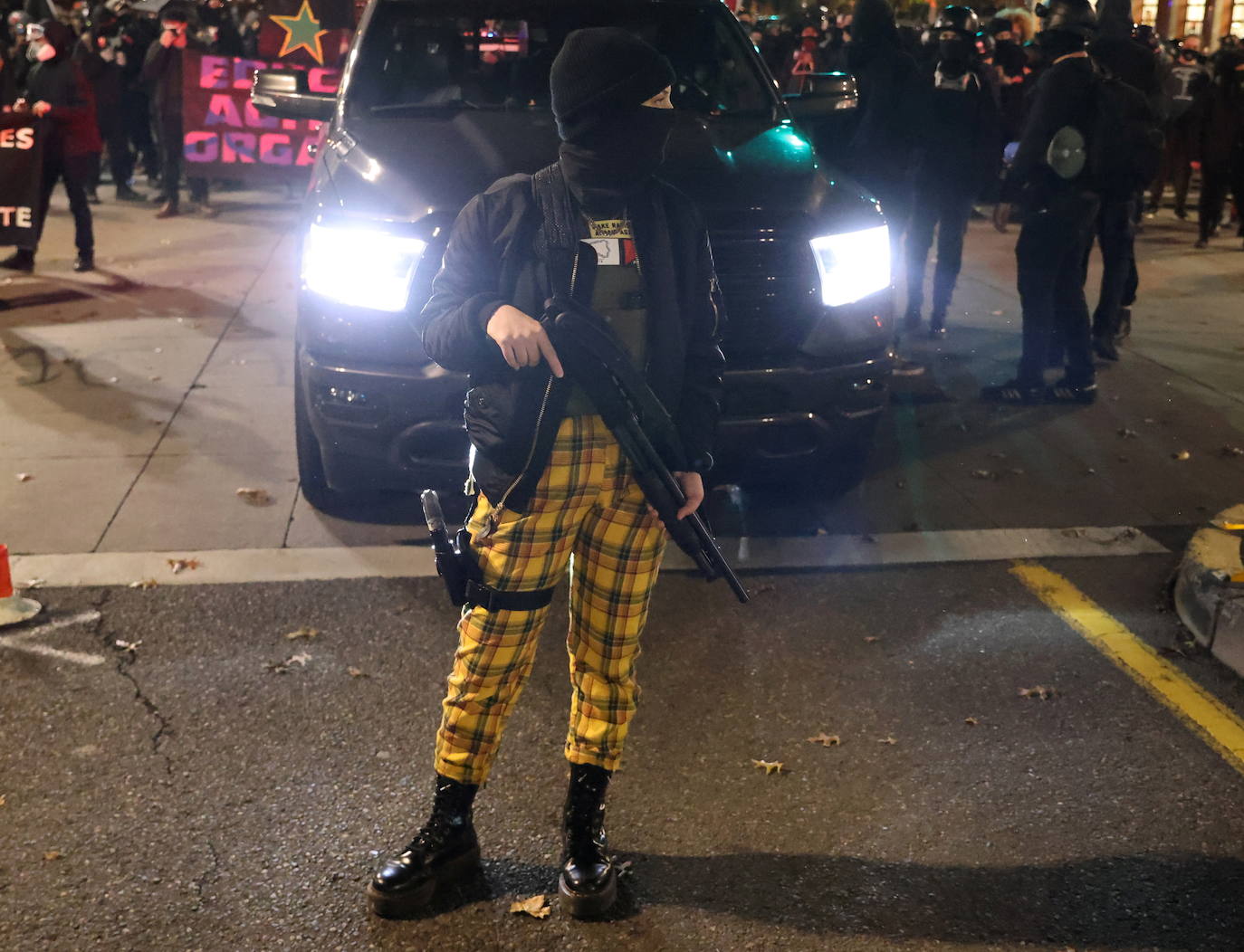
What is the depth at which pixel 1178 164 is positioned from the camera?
15227mm

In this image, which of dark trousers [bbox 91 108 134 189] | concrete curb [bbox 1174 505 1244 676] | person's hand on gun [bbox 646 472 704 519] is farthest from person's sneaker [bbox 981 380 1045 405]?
dark trousers [bbox 91 108 134 189]

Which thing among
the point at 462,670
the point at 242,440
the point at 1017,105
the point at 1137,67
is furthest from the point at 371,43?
the point at 1017,105

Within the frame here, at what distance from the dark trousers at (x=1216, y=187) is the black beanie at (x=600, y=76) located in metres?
11.4

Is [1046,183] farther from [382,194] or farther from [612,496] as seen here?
[612,496]

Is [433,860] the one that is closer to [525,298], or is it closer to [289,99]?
[525,298]

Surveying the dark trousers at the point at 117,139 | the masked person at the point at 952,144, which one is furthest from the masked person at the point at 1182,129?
the dark trousers at the point at 117,139

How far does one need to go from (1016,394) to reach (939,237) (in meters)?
1.63

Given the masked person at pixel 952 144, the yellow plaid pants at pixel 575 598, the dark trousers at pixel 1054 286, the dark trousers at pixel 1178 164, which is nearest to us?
the yellow plaid pants at pixel 575 598

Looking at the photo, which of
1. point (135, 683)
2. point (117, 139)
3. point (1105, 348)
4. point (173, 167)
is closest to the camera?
point (135, 683)

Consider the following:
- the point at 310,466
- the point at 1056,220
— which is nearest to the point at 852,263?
the point at 310,466

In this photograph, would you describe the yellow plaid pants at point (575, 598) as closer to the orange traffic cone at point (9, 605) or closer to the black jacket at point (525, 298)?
the black jacket at point (525, 298)

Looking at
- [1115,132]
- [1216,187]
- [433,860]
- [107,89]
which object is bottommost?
[433,860]

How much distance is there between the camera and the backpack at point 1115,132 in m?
7.18

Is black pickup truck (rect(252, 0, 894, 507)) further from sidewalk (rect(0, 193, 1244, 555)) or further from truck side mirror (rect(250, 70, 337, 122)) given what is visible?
sidewalk (rect(0, 193, 1244, 555))
